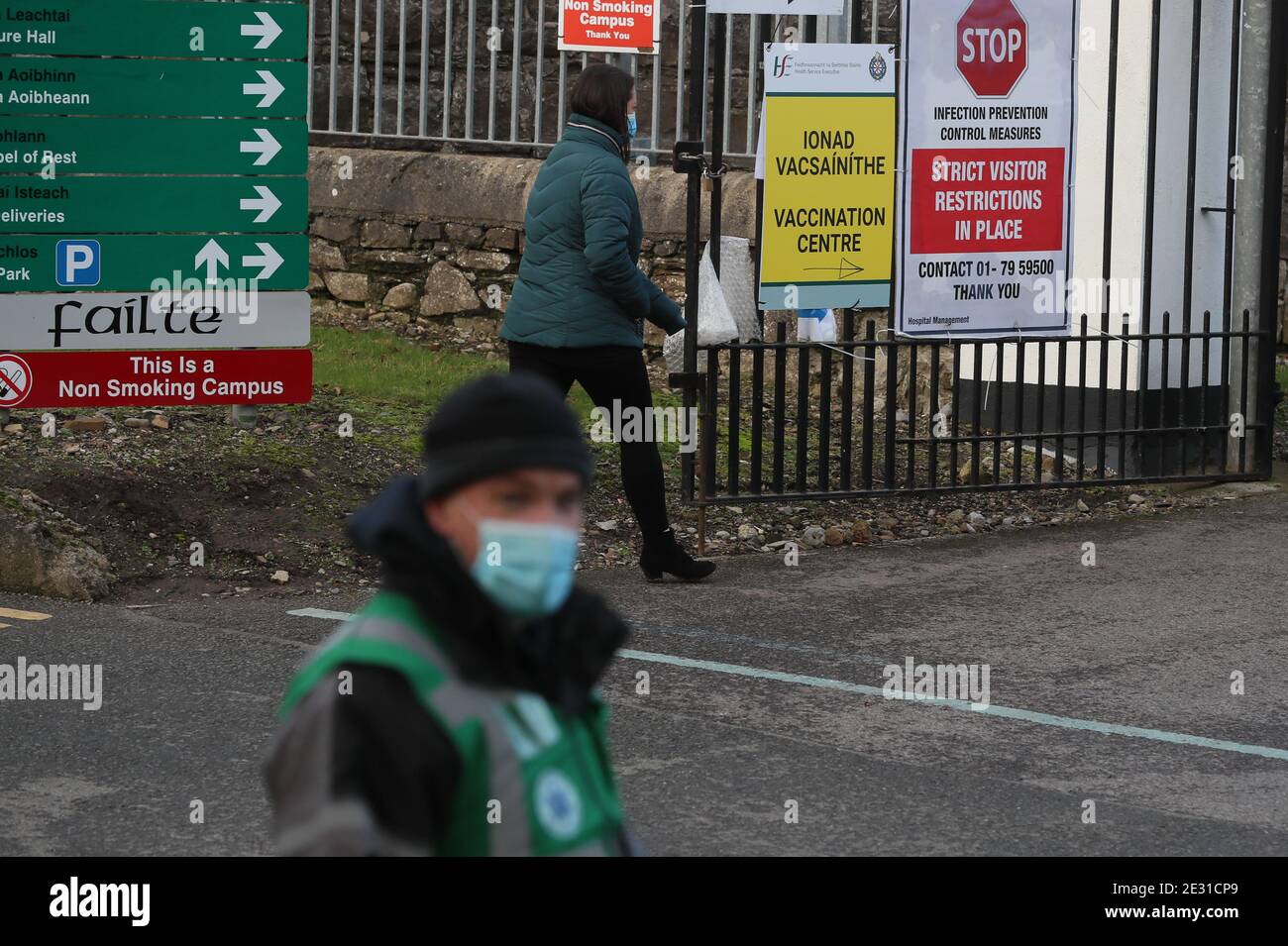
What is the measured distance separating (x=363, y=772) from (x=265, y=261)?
262 inches

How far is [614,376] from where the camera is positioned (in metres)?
7.63

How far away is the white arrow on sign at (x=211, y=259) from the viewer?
8.33 m

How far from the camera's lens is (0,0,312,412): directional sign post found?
810 centimetres

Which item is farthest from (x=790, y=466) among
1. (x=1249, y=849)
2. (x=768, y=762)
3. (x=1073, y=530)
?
(x=1249, y=849)

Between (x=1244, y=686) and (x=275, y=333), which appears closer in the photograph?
(x=1244, y=686)

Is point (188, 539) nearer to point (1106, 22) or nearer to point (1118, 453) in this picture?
point (1118, 453)

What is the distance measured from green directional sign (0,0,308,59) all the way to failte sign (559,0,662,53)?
348 cm

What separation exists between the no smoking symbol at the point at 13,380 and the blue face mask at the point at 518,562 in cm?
636

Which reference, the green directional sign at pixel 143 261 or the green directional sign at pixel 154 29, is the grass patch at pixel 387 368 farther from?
the green directional sign at pixel 154 29

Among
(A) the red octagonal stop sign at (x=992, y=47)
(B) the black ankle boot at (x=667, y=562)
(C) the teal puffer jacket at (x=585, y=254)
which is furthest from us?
(A) the red octagonal stop sign at (x=992, y=47)

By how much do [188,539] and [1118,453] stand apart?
15.6 feet

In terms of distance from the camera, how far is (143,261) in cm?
827

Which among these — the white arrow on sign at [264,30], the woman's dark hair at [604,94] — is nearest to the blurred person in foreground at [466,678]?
the woman's dark hair at [604,94]
